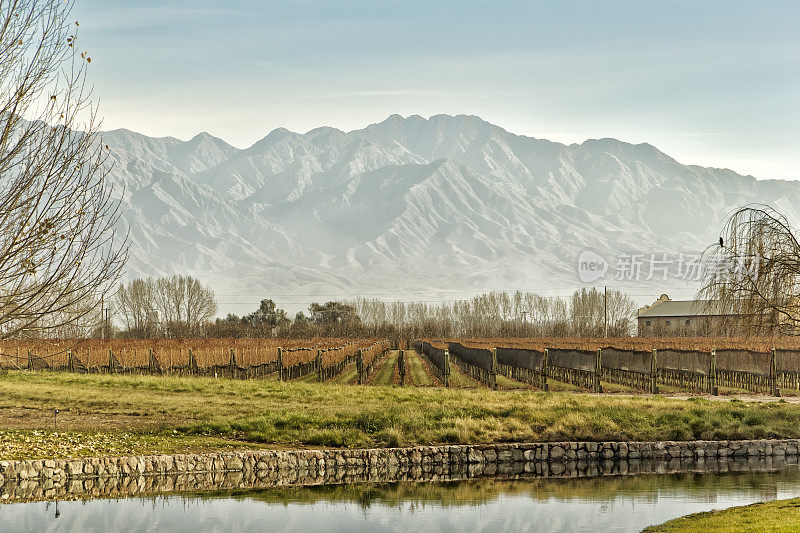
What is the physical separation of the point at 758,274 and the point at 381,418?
33.6 feet

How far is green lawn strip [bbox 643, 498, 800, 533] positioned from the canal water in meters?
1.02

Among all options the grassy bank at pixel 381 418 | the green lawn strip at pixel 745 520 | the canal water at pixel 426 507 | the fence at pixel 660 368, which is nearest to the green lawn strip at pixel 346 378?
the fence at pixel 660 368

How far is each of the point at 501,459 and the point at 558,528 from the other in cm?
595

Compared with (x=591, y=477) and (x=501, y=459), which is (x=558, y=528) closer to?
(x=591, y=477)

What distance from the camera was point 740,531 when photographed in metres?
13.0

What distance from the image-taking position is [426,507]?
17375mm

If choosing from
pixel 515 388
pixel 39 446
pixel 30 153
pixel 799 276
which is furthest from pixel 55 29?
pixel 515 388

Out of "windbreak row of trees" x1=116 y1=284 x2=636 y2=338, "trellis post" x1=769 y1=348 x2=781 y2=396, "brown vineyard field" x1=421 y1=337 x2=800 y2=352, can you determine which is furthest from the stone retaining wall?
"windbreak row of trees" x1=116 y1=284 x2=636 y2=338

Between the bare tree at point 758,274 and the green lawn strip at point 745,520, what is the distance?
10.1m

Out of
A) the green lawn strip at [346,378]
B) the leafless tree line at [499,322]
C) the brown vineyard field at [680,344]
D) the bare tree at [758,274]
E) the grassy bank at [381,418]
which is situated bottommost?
the grassy bank at [381,418]

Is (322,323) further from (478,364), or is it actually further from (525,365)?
(525,365)

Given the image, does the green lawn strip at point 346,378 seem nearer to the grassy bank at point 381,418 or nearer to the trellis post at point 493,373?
the trellis post at point 493,373

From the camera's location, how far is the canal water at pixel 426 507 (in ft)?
51.9

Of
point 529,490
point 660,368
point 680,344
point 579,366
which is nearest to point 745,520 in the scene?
point 529,490
